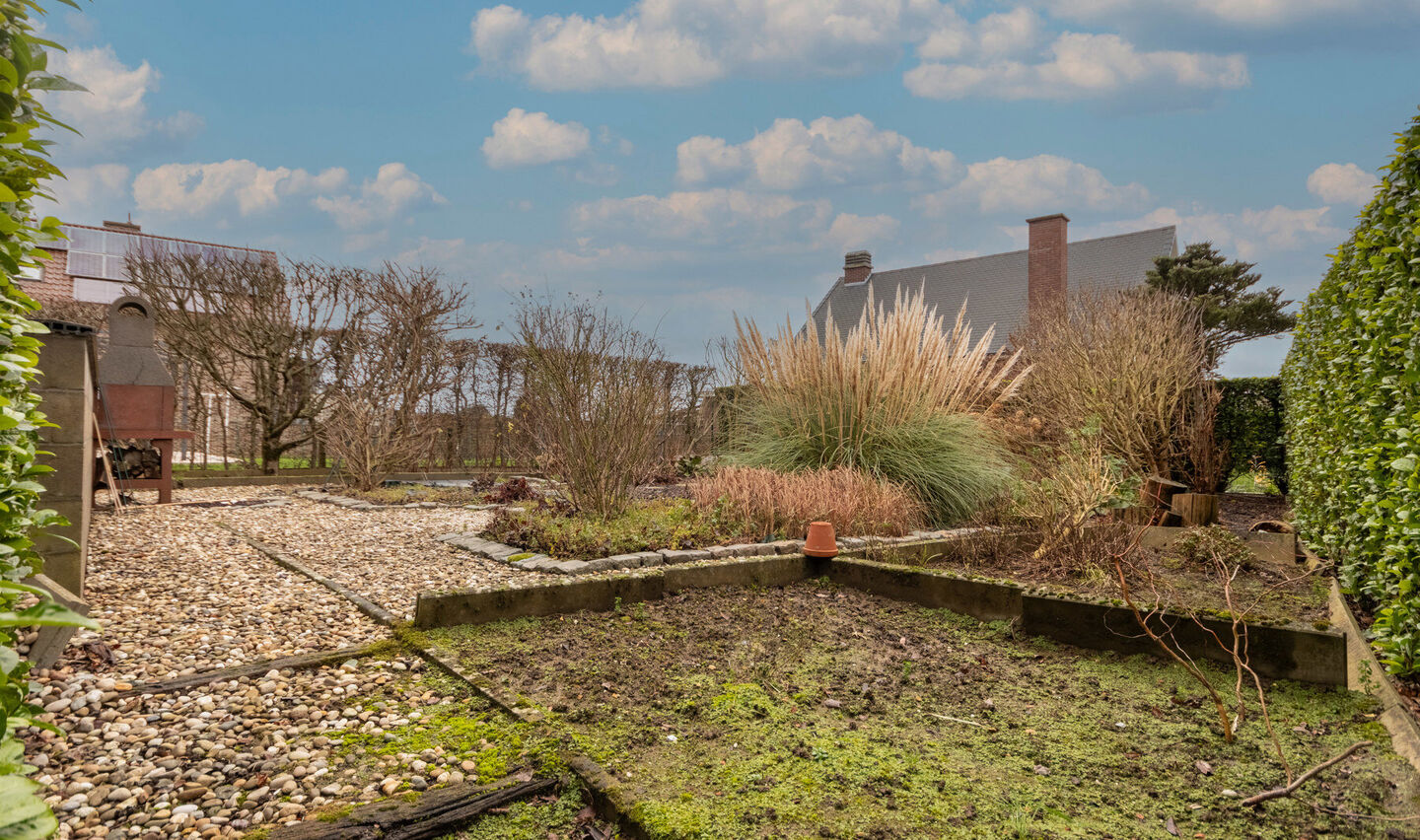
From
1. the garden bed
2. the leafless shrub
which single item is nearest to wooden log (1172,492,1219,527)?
the leafless shrub

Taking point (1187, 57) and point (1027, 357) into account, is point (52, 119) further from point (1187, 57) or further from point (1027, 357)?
point (1027, 357)

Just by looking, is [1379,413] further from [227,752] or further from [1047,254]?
[1047,254]

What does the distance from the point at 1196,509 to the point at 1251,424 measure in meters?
5.22

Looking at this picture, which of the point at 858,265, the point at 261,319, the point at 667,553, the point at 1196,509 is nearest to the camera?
the point at 667,553

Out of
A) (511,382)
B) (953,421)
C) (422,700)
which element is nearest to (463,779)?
(422,700)

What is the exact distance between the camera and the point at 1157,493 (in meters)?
5.78

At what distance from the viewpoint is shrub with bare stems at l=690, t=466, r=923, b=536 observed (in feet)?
14.9

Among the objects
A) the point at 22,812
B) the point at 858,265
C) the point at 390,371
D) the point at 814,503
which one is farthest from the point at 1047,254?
the point at 22,812

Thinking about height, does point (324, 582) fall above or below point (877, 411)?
below

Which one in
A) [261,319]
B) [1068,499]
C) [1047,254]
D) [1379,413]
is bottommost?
[1068,499]

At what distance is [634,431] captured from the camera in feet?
15.7

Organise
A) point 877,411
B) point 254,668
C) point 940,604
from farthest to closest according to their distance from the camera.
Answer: point 877,411
point 940,604
point 254,668

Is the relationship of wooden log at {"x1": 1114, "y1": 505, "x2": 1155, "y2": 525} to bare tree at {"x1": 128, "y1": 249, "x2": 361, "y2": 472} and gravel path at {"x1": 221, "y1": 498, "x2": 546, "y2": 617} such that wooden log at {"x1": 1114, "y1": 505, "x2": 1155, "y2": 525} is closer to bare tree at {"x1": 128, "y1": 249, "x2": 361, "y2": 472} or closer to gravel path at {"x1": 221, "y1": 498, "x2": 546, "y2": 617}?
gravel path at {"x1": 221, "y1": 498, "x2": 546, "y2": 617}

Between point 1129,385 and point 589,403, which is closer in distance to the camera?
point 589,403
